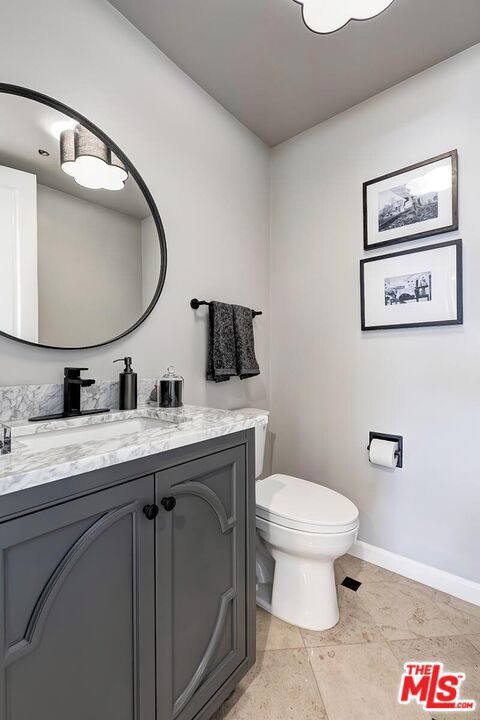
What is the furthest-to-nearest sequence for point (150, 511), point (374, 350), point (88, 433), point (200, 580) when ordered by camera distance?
1. point (374, 350)
2. point (88, 433)
3. point (200, 580)
4. point (150, 511)

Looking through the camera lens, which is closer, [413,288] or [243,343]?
[413,288]

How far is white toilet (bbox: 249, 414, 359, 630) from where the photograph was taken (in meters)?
1.32

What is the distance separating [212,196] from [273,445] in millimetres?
1588

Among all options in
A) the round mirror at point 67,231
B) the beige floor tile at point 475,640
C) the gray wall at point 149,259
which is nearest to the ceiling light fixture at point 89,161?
the round mirror at point 67,231

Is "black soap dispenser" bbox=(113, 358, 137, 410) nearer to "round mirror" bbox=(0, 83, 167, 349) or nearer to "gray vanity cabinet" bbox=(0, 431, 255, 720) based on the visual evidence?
"round mirror" bbox=(0, 83, 167, 349)

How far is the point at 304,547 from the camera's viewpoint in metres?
1.34

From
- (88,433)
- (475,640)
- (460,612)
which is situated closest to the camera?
→ (88,433)

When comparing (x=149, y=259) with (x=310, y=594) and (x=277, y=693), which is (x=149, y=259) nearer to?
(x=310, y=594)

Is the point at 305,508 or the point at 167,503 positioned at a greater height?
the point at 167,503

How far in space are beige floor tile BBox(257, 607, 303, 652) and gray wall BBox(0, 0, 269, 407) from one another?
3.32ft

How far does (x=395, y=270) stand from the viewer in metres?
1.77

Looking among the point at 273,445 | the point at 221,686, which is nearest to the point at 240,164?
the point at 273,445

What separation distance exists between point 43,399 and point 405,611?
5.76ft

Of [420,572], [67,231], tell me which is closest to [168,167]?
[67,231]
